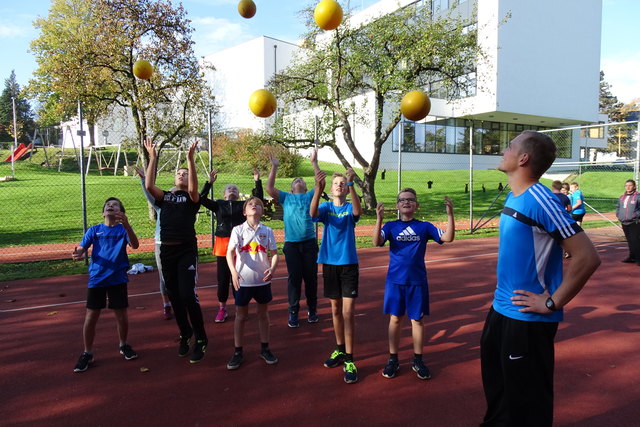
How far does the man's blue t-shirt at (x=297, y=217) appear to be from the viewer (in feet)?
18.2

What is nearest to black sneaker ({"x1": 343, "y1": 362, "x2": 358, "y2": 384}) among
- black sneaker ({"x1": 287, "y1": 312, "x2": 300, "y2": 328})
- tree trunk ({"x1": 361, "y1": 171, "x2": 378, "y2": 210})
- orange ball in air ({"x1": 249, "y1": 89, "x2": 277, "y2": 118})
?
black sneaker ({"x1": 287, "y1": 312, "x2": 300, "y2": 328})

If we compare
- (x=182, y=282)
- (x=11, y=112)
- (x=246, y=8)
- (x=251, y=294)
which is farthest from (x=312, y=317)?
(x=11, y=112)

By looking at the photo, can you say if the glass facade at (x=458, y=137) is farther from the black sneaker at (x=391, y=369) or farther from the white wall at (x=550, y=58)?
the black sneaker at (x=391, y=369)

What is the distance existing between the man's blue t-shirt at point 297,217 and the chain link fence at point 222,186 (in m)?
5.16

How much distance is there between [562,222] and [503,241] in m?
0.34

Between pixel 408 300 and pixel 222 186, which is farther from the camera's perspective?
pixel 222 186

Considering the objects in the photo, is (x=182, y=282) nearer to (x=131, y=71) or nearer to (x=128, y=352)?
(x=128, y=352)

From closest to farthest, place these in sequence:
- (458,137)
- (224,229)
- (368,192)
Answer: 1. (224,229)
2. (368,192)
3. (458,137)

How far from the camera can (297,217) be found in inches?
218

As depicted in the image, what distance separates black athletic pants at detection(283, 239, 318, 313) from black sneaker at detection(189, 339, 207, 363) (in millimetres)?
1354

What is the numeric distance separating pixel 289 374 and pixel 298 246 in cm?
183

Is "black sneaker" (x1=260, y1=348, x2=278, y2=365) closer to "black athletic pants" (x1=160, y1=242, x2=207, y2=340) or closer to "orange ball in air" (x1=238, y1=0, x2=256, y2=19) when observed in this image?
"black athletic pants" (x1=160, y1=242, x2=207, y2=340)

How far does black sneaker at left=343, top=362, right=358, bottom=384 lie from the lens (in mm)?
3992

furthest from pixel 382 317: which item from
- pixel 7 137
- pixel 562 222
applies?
pixel 7 137
